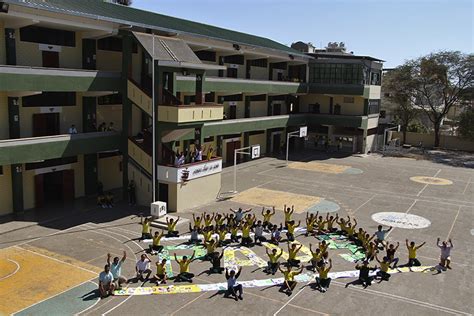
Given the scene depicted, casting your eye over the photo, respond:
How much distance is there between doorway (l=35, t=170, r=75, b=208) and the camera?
1231 inches

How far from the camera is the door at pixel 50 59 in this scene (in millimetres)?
29531

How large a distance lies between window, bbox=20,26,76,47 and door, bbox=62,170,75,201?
851 cm

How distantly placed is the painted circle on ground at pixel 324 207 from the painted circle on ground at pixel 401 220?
2.79 m

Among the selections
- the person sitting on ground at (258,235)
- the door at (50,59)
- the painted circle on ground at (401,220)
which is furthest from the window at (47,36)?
the painted circle on ground at (401,220)

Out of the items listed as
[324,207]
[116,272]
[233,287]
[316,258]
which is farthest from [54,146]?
[324,207]

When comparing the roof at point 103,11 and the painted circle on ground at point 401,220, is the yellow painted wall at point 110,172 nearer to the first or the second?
the roof at point 103,11

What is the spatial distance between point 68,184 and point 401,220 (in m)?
22.2

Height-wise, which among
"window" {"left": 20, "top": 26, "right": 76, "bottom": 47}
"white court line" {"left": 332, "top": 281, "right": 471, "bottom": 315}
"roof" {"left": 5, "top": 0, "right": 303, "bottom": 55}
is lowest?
"white court line" {"left": 332, "top": 281, "right": 471, "bottom": 315}

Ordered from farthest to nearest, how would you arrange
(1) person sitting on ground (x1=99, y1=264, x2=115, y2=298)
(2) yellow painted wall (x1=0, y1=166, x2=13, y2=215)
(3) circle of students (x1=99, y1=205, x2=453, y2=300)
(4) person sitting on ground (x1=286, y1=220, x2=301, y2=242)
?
(2) yellow painted wall (x1=0, y1=166, x2=13, y2=215) < (4) person sitting on ground (x1=286, y1=220, x2=301, y2=242) < (3) circle of students (x1=99, y1=205, x2=453, y2=300) < (1) person sitting on ground (x1=99, y1=264, x2=115, y2=298)

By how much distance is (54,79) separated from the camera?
2759 cm

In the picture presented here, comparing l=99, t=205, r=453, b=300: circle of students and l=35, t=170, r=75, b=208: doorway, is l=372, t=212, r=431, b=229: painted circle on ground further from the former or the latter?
l=35, t=170, r=75, b=208: doorway

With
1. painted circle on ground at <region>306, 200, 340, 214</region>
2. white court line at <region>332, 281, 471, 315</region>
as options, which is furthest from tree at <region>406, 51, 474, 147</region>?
white court line at <region>332, 281, 471, 315</region>

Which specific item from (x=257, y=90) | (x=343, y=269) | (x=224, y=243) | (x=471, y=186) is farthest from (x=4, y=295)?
(x=471, y=186)

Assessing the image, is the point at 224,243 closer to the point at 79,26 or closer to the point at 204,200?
the point at 204,200
